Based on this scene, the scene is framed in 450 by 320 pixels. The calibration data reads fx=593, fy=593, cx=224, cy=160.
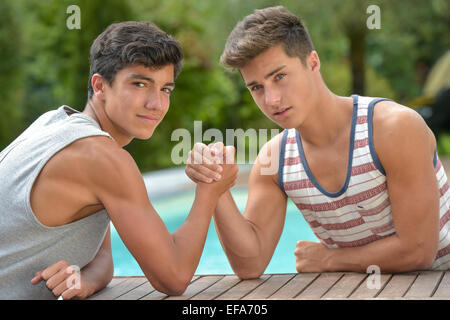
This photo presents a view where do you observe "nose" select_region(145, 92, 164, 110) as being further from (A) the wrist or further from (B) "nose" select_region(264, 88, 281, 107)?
(B) "nose" select_region(264, 88, 281, 107)

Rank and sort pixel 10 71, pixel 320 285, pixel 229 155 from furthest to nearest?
pixel 10 71
pixel 229 155
pixel 320 285

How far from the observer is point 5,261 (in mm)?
2318

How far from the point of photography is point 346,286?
2432mm

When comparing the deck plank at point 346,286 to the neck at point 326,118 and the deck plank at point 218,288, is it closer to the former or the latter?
the deck plank at point 218,288

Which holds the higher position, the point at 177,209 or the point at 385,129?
the point at 385,129

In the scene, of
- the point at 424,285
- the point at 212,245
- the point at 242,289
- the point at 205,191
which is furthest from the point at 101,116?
the point at 212,245

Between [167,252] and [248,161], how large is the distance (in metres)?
12.1

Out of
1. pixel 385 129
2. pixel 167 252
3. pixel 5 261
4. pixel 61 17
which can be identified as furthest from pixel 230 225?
pixel 61 17

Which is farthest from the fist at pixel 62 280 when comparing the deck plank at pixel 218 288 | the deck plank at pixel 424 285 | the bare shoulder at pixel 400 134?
the bare shoulder at pixel 400 134

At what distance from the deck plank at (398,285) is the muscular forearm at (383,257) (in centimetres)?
5

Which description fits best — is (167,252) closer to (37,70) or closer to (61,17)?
(61,17)

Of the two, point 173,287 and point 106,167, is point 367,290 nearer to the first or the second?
point 173,287

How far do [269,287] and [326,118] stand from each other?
2.83 ft
